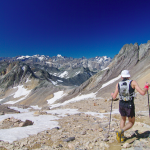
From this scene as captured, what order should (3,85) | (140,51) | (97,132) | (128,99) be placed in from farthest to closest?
1. (3,85)
2. (140,51)
3. (97,132)
4. (128,99)

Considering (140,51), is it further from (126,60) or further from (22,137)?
(22,137)

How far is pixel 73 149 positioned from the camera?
4.42m

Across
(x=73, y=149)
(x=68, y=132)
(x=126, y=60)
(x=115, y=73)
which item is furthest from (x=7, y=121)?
(x=126, y=60)

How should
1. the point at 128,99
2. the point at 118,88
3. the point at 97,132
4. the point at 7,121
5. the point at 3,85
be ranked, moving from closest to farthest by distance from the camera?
the point at 128,99
the point at 118,88
the point at 97,132
the point at 7,121
the point at 3,85

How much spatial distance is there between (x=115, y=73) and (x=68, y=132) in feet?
118

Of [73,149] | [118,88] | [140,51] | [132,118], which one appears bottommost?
[73,149]

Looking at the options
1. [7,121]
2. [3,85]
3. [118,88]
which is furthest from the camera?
[3,85]

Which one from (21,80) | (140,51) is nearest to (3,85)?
(21,80)

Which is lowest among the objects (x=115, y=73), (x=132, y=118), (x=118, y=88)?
(x=132, y=118)

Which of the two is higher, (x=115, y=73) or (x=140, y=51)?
(x=140, y=51)

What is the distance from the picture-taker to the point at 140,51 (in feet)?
127

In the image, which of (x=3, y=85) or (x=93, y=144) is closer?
(x=93, y=144)

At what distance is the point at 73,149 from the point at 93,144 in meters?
0.79

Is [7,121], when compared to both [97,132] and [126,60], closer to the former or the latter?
[97,132]
